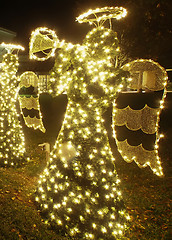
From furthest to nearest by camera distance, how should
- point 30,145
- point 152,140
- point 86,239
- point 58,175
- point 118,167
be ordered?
point 30,145 → point 118,167 → point 152,140 → point 58,175 → point 86,239

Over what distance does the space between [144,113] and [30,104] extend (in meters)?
3.84

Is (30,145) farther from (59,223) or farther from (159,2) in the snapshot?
(159,2)

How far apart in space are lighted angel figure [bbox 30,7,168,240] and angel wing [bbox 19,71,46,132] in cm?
266

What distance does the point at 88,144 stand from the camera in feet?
12.1

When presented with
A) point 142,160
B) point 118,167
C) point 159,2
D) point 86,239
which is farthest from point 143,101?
point 159,2

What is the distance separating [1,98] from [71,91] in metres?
3.33

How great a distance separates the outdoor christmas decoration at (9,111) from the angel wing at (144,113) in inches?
128

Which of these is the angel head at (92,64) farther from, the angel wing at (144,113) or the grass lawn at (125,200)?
the grass lawn at (125,200)

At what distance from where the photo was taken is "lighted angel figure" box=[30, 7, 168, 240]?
11.6ft

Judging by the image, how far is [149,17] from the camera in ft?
34.7

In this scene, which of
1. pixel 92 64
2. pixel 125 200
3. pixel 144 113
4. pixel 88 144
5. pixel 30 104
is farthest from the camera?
pixel 30 104

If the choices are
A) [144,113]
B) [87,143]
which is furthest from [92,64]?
[144,113]

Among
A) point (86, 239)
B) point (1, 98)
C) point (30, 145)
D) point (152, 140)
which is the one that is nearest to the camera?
point (86, 239)

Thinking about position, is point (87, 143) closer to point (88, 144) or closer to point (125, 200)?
point (88, 144)
